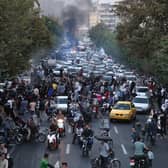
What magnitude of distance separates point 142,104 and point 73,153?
1615 centimetres

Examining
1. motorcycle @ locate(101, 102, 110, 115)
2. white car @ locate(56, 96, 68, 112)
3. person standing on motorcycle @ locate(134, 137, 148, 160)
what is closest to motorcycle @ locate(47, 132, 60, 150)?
person standing on motorcycle @ locate(134, 137, 148, 160)

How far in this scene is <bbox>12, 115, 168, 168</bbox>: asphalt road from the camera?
2506cm

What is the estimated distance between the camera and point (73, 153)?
2731 centimetres

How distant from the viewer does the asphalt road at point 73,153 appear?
2506cm

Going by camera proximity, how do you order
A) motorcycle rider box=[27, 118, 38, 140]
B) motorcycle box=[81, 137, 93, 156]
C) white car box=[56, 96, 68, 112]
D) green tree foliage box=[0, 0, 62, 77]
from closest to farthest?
motorcycle box=[81, 137, 93, 156] → motorcycle rider box=[27, 118, 38, 140] → green tree foliage box=[0, 0, 62, 77] → white car box=[56, 96, 68, 112]

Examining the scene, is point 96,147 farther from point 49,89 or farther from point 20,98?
point 49,89

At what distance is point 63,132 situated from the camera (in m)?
31.8

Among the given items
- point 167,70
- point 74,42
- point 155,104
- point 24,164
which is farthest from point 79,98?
point 74,42

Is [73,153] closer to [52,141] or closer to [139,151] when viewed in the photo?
[52,141]

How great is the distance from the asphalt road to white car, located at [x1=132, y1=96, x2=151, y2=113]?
31.0ft

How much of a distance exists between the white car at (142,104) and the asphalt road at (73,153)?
943cm

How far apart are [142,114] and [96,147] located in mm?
14339

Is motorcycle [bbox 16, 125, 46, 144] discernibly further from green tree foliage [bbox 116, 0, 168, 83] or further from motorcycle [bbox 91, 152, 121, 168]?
green tree foliage [bbox 116, 0, 168, 83]

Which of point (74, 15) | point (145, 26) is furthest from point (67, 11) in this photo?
point (145, 26)
